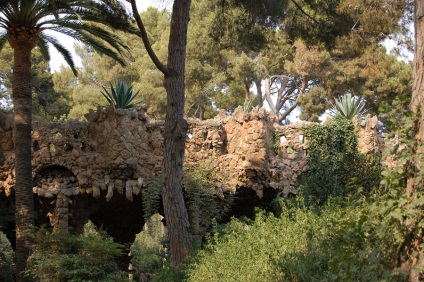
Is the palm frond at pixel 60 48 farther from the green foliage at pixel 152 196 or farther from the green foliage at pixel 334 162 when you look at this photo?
the green foliage at pixel 334 162

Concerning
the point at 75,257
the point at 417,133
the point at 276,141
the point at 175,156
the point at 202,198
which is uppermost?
the point at 276,141

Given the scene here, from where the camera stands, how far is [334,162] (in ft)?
54.9

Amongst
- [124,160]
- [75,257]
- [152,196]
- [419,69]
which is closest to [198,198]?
[152,196]

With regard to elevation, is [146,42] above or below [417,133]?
above

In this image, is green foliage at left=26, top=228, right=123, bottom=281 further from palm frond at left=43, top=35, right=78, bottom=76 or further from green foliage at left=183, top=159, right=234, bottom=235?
palm frond at left=43, top=35, right=78, bottom=76

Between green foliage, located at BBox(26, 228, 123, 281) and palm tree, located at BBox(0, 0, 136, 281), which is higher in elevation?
palm tree, located at BBox(0, 0, 136, 281)

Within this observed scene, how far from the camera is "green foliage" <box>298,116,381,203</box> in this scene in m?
16.0

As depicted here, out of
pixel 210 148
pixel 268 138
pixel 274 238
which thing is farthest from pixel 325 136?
pixel 274 238

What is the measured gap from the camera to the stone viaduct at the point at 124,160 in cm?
1531

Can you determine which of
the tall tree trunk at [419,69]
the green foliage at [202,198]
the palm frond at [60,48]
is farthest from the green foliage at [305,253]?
the palm frond at [60,48]

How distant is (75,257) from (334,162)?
746 cm

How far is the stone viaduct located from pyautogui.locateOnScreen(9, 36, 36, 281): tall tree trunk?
1476 mm

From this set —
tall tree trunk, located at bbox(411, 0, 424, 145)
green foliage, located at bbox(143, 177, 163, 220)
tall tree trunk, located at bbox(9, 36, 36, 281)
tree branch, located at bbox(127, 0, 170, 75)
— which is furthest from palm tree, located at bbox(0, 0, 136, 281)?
tall tree trunk, located at bbox(411, 0, 424, 145)

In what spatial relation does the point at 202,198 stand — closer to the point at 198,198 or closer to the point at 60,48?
the point at 198,198
